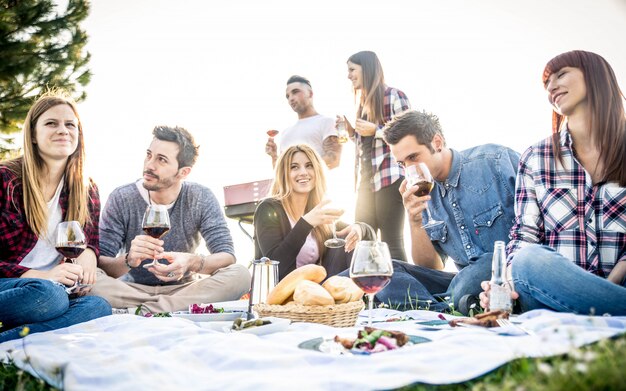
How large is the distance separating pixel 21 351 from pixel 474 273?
95.4 inches

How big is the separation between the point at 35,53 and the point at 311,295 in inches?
332

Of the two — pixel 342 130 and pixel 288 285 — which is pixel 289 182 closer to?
pixel 342 130

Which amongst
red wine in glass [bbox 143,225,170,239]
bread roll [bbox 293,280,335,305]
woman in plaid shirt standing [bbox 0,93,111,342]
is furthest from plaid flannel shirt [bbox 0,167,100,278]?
bread roll [bbox 293,280,335,305]

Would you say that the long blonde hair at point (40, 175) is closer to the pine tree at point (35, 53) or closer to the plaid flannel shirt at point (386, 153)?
the plaid flannel shirt at point (386, 153)

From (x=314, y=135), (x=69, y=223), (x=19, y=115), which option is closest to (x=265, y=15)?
(x=19, y=115)

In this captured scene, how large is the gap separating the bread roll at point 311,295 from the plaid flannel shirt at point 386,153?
2288mm

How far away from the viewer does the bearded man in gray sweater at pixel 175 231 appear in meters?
4.36

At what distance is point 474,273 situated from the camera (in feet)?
11.0

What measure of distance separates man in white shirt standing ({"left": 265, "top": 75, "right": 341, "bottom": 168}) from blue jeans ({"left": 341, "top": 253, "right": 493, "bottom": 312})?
2047 millimetres

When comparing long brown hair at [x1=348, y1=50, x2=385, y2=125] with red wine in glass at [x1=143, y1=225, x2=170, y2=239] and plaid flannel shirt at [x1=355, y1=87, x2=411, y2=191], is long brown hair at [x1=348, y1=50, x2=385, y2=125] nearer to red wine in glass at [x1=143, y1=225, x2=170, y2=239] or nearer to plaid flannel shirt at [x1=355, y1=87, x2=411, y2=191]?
plaid flannel shirt at [x1=355, y1=87, x2=411, y2=191]

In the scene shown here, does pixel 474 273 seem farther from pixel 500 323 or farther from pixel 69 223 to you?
pixel 69 223

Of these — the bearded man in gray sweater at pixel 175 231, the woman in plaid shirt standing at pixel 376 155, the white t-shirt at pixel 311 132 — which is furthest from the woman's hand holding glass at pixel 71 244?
the white t-shirt at pixel 311 132

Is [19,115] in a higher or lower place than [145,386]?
higher

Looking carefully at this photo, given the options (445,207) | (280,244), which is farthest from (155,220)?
(445,207)
